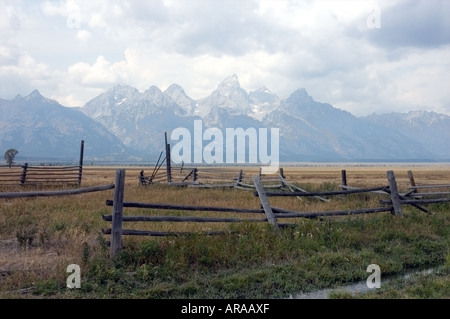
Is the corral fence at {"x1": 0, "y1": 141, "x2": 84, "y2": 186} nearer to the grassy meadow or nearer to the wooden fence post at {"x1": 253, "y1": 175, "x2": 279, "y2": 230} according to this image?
the grassy meadow

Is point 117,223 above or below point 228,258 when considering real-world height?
above

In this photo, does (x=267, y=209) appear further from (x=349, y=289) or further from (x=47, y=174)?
(x=47, y=174)

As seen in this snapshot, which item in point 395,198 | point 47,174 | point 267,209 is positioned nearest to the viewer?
point 267,209

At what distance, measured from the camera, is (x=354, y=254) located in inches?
303

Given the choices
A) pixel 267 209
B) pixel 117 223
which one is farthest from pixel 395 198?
pixel 117 223

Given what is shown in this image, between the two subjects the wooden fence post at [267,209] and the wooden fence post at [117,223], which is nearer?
the wooden fence post at [117,223]

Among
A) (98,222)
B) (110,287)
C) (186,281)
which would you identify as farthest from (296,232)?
(98,222)

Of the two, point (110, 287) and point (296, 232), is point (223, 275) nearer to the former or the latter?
point (110, 287)

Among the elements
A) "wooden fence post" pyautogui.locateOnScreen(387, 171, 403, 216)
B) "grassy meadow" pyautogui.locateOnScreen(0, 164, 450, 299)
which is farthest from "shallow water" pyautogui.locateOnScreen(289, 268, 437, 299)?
"wooden fence post" pyautogui.locateOnScreen(387, 171, 403, 216)

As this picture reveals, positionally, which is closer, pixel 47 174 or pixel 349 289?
pixel 349 289

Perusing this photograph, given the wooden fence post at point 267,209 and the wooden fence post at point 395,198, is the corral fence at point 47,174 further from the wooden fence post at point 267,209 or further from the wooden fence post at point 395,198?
the wooden fence post at point 395,198

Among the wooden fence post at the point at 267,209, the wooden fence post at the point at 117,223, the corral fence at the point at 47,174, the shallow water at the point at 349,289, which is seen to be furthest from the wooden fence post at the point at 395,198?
the corral fence at the point at 47,174

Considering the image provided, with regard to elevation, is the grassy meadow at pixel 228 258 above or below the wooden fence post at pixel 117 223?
below
